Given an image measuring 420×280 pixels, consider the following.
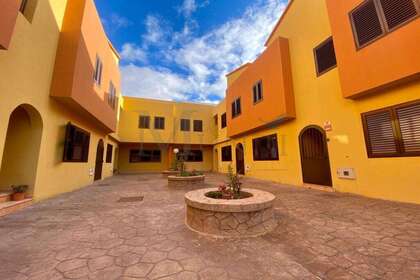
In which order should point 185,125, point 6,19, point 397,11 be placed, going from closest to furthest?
point 6,19 < point 397,11 < point 185,125

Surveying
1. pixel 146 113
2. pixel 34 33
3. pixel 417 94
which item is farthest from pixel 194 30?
pixel 417 94

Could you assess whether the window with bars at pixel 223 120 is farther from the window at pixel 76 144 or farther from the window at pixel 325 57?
the window at pixel 76 144

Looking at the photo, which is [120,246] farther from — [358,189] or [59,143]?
[358,189]

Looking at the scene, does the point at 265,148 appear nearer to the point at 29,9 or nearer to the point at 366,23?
the point at 366,23

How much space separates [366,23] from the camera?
16.5 ft

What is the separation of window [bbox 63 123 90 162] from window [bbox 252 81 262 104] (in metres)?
8.78

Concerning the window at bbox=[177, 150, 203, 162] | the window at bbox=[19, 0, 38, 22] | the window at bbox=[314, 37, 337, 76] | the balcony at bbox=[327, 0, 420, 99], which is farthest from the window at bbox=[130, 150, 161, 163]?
the balcony at bbox=[327, 0, 420, 99]

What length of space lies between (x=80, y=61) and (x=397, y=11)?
9.31 metres

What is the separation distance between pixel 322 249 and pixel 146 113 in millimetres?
16952

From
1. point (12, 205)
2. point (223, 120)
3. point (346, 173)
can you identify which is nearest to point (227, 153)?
point (223, 120)

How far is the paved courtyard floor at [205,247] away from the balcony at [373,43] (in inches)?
127

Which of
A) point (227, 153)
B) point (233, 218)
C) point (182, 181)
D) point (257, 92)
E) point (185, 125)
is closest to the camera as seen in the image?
point (233, 218)

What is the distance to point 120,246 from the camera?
258 centimetres

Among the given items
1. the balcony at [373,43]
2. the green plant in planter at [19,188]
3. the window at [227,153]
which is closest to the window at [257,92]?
the balcony at [373,43]
